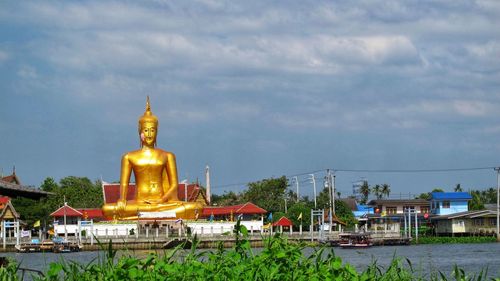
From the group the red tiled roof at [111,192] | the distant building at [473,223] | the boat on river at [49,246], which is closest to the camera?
the boat on river at [49,246]

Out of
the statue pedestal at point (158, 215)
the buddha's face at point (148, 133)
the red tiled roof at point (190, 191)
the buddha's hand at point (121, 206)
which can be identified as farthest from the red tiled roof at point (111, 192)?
the buddha's face at point (148, 133)

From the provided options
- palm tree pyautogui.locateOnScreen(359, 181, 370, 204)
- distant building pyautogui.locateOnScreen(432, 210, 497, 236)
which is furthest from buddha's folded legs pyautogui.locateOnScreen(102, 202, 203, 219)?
palm tree pyautogui.locateOnScreen(359, 181, 370, 204)

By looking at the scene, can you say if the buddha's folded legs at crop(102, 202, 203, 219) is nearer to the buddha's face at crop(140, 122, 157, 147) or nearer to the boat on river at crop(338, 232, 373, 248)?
the buddha's face at crop(140, 122, 157, 147)

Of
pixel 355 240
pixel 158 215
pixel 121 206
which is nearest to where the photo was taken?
pixel 158 215

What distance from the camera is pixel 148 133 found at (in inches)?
1773

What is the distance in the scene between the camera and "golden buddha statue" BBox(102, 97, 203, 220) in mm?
44759

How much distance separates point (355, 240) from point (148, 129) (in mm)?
11898

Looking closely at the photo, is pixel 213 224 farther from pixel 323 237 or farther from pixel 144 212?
pixel 323 237

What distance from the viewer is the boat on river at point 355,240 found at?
48.9m

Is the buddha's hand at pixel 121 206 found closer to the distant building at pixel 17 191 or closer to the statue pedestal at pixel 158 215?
the statue pedestal at pixel 158 215

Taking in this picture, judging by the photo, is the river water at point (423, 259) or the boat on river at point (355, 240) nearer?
the river water at point (423, 259)

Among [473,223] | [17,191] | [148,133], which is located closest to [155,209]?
[148,133]

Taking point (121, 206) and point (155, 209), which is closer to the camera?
point (155, 209)

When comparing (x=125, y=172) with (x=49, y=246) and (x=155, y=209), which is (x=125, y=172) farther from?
(x=49, y=246)
